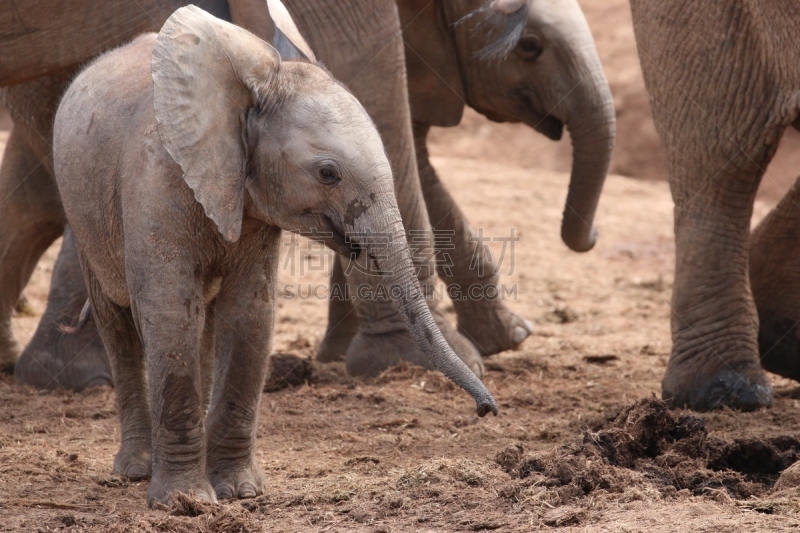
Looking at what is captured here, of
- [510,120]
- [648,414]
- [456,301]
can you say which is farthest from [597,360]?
[648,414]

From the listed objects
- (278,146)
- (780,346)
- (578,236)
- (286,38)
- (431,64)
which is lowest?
(780,346)

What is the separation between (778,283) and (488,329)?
1263 mm

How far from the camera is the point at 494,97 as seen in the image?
17.9 ft

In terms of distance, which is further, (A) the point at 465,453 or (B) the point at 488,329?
(B) the point at 488,329

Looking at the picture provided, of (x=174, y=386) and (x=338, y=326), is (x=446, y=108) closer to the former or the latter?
(x=338, y=326)

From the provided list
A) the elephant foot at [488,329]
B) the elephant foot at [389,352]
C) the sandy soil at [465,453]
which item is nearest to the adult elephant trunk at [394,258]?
the sandy soil at [465,453]

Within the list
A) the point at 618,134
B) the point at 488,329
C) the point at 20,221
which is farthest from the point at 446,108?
the point at 618,134

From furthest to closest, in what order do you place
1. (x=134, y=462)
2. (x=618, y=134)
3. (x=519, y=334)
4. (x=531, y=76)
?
(x=618, y=134) → (x=519, y=334) → (x=531, y=76) → (x=134, y=462)

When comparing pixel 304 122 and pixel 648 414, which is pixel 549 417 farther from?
pixel 304 122

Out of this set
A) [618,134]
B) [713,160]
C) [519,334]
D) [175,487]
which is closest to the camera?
[175,487]

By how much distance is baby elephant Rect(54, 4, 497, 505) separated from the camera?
306cm

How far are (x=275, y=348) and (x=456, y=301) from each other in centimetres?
89

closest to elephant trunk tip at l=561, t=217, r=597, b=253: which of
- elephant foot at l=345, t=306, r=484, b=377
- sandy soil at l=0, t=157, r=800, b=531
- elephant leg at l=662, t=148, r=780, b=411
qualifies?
sandy soil at l=0, t=157, r=800, b=531

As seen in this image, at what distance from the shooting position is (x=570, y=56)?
521cm
